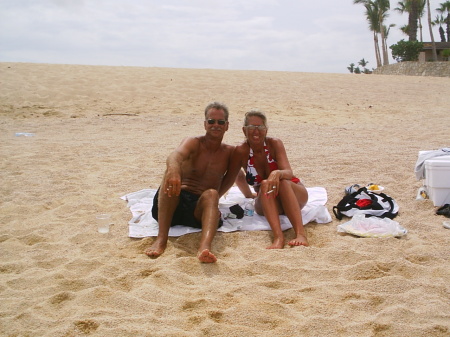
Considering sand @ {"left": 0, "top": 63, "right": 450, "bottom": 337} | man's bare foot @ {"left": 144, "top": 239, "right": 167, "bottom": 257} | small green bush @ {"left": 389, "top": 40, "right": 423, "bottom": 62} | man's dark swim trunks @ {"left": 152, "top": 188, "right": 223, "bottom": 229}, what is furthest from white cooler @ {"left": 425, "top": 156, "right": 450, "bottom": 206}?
small green bush @ {"left": 389, "top": 40, "right": 423, "bottom": 62}

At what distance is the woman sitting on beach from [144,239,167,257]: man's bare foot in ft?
2.70

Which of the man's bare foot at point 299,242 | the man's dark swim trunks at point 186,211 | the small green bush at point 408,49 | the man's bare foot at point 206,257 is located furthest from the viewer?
the small green bush at point 408,49

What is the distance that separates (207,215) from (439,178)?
2.21m

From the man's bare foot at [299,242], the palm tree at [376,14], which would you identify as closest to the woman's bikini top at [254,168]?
the man's bare foot at [299,242]

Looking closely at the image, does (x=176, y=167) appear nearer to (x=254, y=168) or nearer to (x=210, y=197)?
(x=210, y=197)

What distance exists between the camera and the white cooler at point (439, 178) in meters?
3.89

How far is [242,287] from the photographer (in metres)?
2.64

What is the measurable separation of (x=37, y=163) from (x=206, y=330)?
4.65m

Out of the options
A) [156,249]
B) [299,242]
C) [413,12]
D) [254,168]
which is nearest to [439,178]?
[299,242]

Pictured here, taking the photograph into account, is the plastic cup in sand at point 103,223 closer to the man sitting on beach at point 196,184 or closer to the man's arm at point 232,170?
the man sitting on beach at point 196,184

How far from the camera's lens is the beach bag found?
3.83 metres

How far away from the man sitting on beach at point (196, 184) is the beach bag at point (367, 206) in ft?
3.81

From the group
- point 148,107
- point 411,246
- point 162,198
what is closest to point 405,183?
point 411,246

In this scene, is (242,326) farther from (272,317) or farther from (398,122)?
(398,122)
